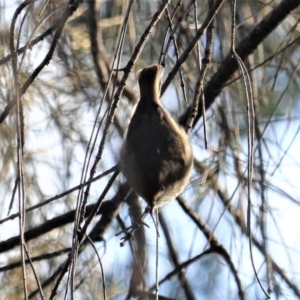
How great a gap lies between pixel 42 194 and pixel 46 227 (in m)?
0.12

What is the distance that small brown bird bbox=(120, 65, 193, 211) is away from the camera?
147 centimetres

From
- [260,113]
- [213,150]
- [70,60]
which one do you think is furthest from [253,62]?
[70,60]

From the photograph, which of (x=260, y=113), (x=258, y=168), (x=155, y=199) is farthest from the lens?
(x=260, y=113)

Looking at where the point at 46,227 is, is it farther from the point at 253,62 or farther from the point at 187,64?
the point at 253,62

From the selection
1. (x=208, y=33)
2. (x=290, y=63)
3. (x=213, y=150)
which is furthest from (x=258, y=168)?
(x=208, y=33)

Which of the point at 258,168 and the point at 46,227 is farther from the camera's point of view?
the point at 46,227

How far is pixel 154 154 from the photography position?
147 centimetres

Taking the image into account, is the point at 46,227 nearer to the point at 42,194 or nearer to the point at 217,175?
the point at 42,194

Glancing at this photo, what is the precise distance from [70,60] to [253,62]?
1.78 feet

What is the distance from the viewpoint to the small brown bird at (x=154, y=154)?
4.83ft

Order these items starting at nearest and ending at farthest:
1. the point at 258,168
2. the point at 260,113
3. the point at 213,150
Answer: the point at 258,168
the point at 213,150
the point at 260,113

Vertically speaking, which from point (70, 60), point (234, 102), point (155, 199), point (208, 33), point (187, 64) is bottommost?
point (155, 199)

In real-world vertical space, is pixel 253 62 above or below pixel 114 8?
below

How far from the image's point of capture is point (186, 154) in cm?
153
